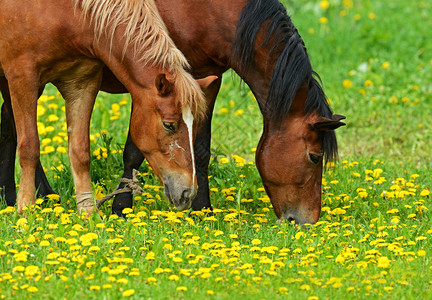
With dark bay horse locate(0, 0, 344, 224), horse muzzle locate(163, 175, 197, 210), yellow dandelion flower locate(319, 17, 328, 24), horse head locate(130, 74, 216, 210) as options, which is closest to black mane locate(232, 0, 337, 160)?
dark bay horse locate(0, 0, 344, 224)

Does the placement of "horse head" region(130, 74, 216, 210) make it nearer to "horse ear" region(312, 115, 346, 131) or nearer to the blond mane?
the blond mane

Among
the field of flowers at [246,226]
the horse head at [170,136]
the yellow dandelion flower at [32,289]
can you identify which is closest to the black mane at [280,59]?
the horse head at [170,136]

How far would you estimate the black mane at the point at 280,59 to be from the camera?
5480 mm

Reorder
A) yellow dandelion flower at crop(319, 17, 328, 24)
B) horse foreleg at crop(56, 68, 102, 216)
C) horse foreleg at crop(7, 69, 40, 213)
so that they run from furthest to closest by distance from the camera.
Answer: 1. yellow dandelion flower at crop(319, 17, 328, 24)
2. horse foreleg at crop(56, 68, 102, 216)
3. horse foreleg at crop(7, 69, 40, 213)

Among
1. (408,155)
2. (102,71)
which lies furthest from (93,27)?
(408,155)

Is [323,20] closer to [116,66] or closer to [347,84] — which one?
[347,84]

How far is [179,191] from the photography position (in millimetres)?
5094

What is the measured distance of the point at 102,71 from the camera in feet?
19.1

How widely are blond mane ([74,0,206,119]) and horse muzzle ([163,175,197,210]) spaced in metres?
0.46

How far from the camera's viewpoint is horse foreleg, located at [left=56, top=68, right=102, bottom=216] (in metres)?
5.71

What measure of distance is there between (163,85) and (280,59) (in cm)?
100

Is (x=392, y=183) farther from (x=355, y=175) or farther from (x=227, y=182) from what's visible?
(x=227, y=182)

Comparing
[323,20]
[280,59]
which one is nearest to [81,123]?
[280,59]

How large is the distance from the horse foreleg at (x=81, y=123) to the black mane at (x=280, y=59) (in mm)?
1132
